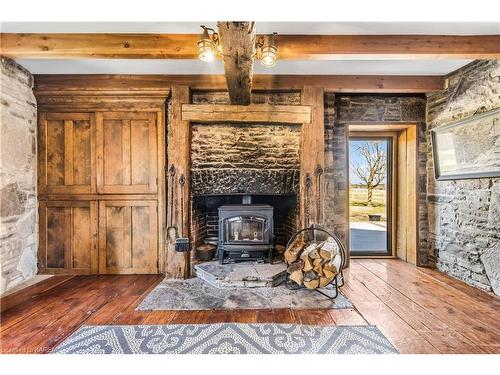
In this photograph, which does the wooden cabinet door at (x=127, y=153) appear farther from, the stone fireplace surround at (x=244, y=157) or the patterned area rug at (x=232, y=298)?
the patterned area rug at (x=232, y=298)

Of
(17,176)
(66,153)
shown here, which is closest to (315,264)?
(66,153)

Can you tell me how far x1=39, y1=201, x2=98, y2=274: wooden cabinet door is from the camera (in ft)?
10.7

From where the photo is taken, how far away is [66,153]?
3.28 meters

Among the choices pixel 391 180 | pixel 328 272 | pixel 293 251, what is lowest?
pixel 328 272

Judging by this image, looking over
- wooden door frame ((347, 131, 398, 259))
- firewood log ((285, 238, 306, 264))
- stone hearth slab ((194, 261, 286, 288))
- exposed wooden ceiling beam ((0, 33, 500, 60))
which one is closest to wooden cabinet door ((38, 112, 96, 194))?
exposed wooden ceiling beam ((0, 33, 500, 60))

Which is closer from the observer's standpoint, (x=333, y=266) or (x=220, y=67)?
(x=333, y=266)

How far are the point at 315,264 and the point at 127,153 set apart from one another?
272 cm

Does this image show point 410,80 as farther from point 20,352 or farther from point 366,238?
point 20,352

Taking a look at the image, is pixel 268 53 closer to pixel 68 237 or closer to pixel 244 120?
A: pixel 244 120

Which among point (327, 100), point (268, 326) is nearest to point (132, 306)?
point (268, 326)

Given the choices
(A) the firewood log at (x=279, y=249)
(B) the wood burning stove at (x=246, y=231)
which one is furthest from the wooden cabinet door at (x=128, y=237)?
Answer: (A) the firewood log at (x=279, y=249)

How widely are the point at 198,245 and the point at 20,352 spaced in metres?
1.88

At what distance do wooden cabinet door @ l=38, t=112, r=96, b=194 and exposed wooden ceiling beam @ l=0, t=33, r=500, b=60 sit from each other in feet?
3.44

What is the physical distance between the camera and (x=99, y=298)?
254cm
